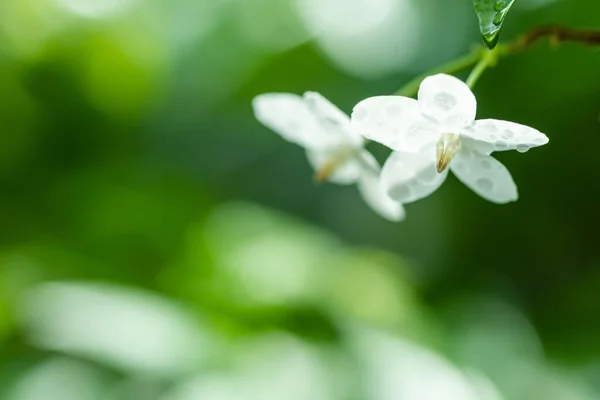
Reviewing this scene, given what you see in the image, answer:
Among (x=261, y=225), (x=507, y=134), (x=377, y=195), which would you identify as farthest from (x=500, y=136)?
(x=261, y=225)

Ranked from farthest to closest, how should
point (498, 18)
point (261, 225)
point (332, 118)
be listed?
point (261, 225)
point (332, 118)
point (498, 18)

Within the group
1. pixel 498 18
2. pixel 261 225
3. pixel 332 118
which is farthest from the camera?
pixel 261 225

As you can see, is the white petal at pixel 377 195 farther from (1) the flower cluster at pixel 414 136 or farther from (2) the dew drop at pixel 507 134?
(2) the dew drop at pixel 507 134

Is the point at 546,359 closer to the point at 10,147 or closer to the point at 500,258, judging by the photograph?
the point at 500,258

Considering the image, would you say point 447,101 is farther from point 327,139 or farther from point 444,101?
point 327,139

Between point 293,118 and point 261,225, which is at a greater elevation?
point 261,225

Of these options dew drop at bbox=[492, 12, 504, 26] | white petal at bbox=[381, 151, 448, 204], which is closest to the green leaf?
dew drop at bbox=[492, 12, 504, 26]

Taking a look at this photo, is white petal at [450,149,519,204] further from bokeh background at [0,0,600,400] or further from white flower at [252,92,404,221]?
bokeh background at [0,0,600,400]
